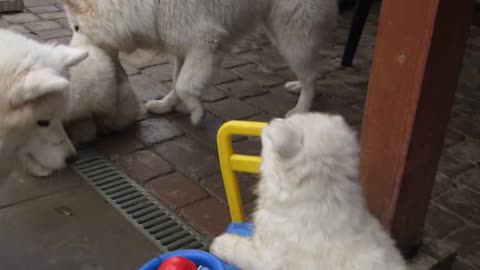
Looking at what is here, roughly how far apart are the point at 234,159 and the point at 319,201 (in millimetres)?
782

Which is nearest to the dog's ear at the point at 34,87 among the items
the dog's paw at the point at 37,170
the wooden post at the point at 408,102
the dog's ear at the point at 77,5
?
the dog's paw at the point at 37,170

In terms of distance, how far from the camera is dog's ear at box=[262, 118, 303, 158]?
1.59m

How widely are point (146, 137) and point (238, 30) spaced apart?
997 millimetres

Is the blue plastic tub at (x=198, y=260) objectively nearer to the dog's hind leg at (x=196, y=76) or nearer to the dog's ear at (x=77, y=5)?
the dog's hind leg at (x=196, y=76)

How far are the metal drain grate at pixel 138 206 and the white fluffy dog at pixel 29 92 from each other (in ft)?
1.40

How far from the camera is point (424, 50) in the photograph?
1.91 metres

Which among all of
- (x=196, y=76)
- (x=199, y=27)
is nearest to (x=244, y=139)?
(x=196, y=76)

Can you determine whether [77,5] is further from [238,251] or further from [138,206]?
[238,251]

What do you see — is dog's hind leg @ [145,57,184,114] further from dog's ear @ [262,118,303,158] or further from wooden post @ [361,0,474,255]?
dog's ear @ [262,118,303,158]

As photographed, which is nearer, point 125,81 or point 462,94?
point 125,81

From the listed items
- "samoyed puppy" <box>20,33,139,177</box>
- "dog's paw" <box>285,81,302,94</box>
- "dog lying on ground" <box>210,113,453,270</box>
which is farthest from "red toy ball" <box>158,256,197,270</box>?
"dog's paw" <box>285,81,302,94</box>

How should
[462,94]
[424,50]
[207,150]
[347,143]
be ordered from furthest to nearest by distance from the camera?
1. [462,94]
2. [207,150]
3. [424,50]
4. [347,143]

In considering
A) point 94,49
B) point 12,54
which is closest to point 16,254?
point 12,54

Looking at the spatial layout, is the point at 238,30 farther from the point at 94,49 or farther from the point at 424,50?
the point at 424,50
